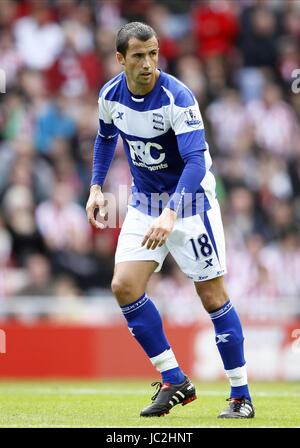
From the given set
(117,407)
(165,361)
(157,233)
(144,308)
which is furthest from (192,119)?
(117,407)

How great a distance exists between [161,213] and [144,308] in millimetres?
655

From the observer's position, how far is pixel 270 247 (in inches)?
611

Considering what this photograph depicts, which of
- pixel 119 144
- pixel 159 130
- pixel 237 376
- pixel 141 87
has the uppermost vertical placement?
pixel 141 87

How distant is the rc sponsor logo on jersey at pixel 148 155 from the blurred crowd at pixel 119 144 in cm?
625

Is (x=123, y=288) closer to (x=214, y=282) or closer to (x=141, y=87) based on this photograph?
(x=214, y=282)

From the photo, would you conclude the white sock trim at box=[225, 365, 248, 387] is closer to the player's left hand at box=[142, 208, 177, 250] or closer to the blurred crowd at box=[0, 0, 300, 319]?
the player's left hand at box=[142, 208, 177, 250]

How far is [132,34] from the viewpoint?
7.86 metres

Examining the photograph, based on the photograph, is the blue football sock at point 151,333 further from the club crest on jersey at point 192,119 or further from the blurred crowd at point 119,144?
the blurred crowd at point 119,144

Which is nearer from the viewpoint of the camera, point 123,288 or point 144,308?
point 123,288

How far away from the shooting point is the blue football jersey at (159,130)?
7.86m

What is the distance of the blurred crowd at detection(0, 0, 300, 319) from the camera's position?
14.8 m
